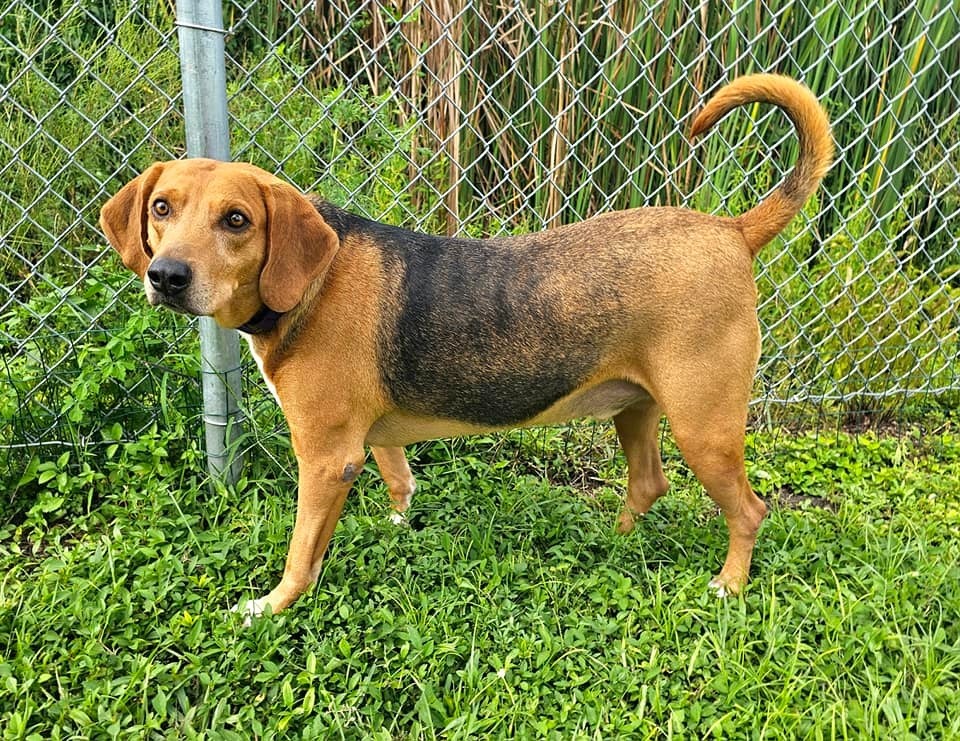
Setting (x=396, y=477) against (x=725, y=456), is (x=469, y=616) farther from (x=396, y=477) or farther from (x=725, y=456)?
(x=725, y=456)

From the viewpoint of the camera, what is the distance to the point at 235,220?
96.2 inches

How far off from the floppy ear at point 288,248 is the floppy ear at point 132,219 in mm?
364

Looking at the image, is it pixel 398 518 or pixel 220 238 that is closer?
pixel 220 238

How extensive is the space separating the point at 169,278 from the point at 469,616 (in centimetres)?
146

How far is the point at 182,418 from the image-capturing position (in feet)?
11.3

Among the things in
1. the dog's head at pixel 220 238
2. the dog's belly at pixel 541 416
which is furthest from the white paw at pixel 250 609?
the dog's head at pixel 220 238

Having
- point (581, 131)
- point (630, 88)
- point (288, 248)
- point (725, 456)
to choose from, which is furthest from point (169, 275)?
point (581, 131)

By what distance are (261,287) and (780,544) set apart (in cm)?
224

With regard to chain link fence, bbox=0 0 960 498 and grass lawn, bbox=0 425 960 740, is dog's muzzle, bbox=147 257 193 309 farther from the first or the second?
chain link fence, bbox=0 0 960 498

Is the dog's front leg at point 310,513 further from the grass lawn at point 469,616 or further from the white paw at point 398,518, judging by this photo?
the white paw at point 398,518

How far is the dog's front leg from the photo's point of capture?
9.21 feet

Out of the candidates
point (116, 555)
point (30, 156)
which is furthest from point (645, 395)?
point (30, 156)

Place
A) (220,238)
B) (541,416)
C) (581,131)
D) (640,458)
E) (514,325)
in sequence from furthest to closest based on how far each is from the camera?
(581,131)
(640,458)
(541,416)
(514,325)
(220,238)

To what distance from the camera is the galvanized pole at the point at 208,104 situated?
8.96 feet
